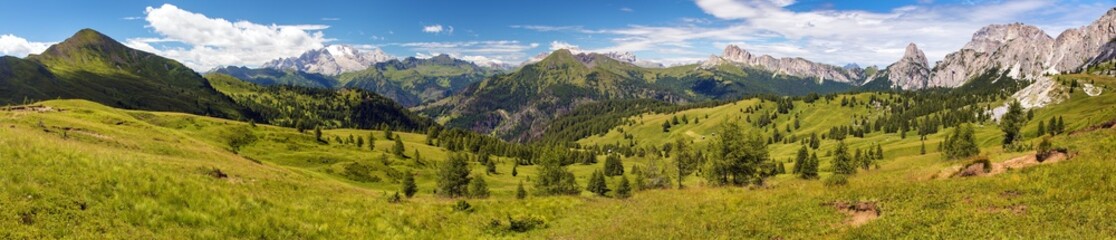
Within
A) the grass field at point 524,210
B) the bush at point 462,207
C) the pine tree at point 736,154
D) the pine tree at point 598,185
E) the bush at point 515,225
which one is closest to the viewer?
the grass field at point 524,210

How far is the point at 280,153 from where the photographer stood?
123375mm

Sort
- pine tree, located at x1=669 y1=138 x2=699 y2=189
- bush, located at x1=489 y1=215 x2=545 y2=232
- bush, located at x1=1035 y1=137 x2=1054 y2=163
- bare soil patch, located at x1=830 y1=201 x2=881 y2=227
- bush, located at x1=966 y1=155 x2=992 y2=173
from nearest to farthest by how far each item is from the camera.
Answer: bare soil patch, located at x1=830 y1=201 x2=881 y2=227 < bush, located at x1=966 y1=155 x2=992 y2=173 < bush, located at x1=1035 y1=137 x2=1054 y2=163 < bush, located at x1=489 y1=215 x2=545 y2=232 < pine tree, located at x1=669 y1=138 x2=699 y2=189

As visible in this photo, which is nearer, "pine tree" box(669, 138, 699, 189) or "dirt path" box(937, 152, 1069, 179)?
"dirt path" box(937, 152, 1069, 179)

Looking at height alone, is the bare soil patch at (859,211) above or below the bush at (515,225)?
above

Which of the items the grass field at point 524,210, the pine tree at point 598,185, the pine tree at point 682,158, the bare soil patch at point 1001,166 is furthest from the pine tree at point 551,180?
the bare soil patch at point 1001,166

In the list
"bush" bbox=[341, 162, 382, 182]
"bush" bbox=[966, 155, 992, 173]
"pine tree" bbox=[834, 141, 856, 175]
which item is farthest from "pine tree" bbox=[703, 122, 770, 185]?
"bush" bbox=[341, 162, 382, 182]

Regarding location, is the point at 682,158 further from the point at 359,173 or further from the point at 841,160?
the point at 359,173

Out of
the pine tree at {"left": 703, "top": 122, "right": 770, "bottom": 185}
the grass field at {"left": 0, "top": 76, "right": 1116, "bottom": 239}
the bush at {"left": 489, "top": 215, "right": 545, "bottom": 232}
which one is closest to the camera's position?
the grass field at {"left": 0, "top": 76, "right": 1116, "bottom": 239}

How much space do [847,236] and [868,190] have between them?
8.41 m

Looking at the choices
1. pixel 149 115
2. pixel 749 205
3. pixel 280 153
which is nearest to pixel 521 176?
pixel 280 153

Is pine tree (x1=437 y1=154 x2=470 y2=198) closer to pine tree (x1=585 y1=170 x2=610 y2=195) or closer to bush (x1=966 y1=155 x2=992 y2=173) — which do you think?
pine tree (x1=585 y1=170 x2=610 y2=195)

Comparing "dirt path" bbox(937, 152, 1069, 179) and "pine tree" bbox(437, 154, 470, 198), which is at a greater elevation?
"dirt path" bbox(937, 152, 1069, 179)

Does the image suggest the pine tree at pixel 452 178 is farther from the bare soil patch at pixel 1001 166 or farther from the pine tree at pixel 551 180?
the bare soil patch at pixel 1001 166

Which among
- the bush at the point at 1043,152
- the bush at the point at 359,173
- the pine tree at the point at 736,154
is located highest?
the bush at the point at 1043,152
